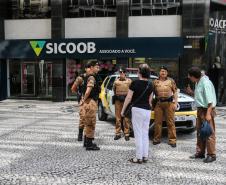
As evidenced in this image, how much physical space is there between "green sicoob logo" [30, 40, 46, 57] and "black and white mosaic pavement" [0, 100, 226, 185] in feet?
29.7

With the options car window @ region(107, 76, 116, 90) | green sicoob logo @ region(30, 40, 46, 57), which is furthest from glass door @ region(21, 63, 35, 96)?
car window @ region(107, 76, 116, 90)

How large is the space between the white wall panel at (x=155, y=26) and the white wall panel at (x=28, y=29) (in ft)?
15.0

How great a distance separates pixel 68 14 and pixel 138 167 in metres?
15.1

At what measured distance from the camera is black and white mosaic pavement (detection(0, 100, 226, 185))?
6156mm

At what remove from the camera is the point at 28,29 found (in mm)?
20875

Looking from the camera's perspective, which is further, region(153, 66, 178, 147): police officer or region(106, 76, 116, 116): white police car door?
region(106, 76, 116, 116): white police car door

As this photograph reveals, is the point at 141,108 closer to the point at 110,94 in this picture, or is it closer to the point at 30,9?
the point at 110,94

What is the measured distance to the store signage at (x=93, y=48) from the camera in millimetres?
18578

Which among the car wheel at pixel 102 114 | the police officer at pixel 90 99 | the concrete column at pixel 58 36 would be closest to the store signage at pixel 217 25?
the concrete column at pixel 58 36

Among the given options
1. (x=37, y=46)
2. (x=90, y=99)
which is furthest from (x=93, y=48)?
(x=90, y=99)

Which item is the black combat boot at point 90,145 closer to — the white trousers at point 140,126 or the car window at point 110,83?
the white trousers at point 140,126

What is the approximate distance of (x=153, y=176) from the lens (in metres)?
6.32

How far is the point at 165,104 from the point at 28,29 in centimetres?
1388

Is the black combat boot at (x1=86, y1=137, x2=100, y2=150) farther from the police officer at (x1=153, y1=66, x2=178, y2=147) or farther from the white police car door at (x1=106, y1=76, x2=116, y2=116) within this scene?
the white police car door at (x1=106, y1=76, x2=116, y2=116)
